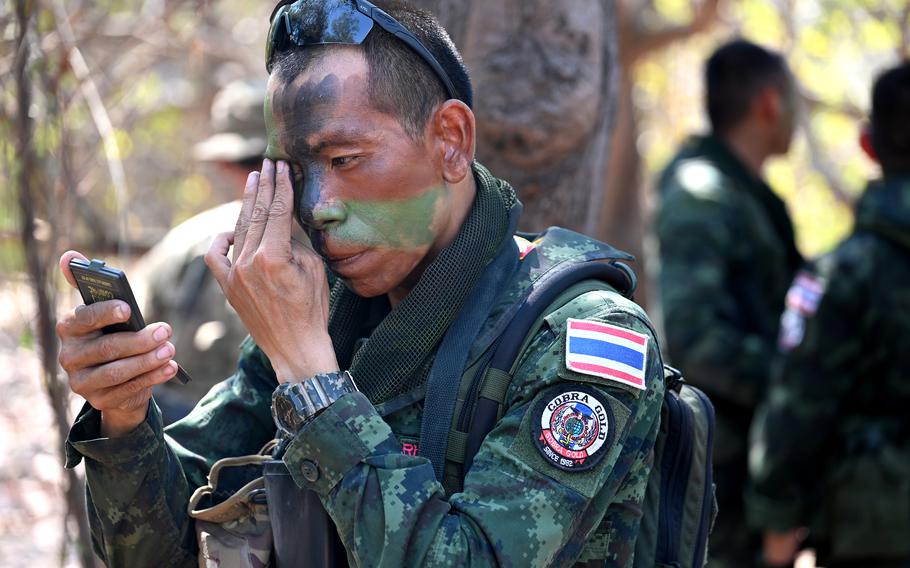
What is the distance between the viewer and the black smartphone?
201 centimetres

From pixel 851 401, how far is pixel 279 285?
282 cm

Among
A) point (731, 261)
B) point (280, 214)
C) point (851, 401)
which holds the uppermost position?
point (280, 214)

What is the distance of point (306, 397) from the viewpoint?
1.98m

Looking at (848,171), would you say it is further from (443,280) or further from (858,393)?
(443,280)

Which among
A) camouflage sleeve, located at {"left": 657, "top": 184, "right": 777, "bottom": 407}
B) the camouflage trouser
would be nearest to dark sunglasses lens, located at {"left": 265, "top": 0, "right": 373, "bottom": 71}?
camouflage sleeve, located at {"left": 657, "top": 184, "right": 777, "bottom": 407}

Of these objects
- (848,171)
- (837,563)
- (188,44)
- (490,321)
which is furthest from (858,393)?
(848,171)

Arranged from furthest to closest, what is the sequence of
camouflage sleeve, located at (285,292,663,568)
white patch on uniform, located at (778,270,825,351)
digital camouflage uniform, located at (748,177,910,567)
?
white patch on uniform, located at (778,270,825,351), digital camouflage uniform, located at (748,177,910,567), camouflage sleeve, located at (285,292,663,568)

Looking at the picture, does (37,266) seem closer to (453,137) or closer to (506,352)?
(453,137)

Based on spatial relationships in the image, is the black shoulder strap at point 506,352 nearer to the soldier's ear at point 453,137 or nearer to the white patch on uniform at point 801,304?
the soldier's ear at point 453,137

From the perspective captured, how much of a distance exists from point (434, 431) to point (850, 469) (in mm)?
2604

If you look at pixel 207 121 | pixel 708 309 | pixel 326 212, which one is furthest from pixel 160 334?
pixel 207 121

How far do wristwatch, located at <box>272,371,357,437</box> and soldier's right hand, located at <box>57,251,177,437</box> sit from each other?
222mm

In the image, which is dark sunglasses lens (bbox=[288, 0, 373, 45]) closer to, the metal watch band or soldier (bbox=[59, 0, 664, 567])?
soldier (bbox=[59, 0, 664, 567])

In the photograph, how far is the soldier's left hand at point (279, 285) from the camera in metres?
2.03
